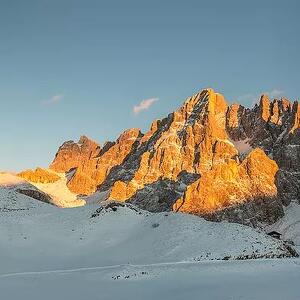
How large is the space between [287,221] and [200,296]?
495 ft

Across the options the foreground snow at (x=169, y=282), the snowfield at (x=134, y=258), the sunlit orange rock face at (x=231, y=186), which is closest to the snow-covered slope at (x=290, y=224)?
the sunlit orange rock face at (x=231, y=186)

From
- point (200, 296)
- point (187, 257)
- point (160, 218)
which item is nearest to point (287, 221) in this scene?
point (160, 218)

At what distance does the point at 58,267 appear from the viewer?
115 ft

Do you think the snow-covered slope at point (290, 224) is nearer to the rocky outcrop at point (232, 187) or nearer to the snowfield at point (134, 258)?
the rocky outcrop at point (232, 187)

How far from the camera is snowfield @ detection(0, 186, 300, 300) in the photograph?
2392 centimetres

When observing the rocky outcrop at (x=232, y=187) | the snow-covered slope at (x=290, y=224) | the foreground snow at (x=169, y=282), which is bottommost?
the foreground snow at (x=169, y=282)

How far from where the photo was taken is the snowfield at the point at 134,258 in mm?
23922

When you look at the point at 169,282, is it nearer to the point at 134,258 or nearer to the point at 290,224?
the point at 134,258

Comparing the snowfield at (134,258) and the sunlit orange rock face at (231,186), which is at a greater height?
the sunlit orange rock face at (231,186)

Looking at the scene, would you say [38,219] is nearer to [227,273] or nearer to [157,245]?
[157,245]

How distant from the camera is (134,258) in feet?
125

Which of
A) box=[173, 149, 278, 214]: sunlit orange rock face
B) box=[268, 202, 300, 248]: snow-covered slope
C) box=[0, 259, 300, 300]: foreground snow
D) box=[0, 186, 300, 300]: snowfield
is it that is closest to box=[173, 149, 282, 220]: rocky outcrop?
box=[173, 149, 278, 214]: sunlit orange rock face

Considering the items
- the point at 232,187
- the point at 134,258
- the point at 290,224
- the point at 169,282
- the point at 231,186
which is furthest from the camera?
the point at 231,186

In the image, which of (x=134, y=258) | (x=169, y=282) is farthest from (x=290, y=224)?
(x=169, y=282)
